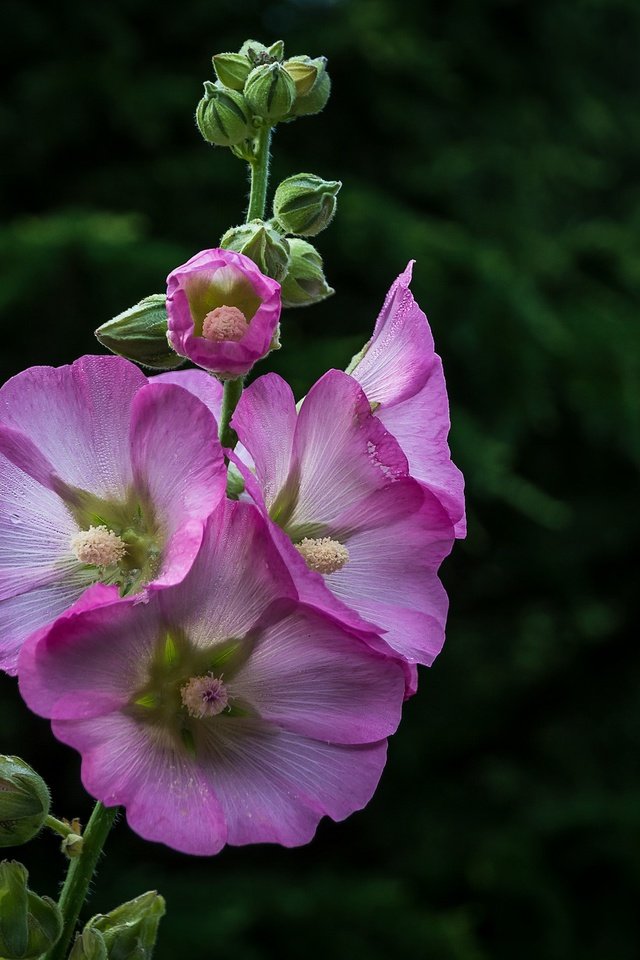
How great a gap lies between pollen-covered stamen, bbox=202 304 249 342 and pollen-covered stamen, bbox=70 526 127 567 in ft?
0.57

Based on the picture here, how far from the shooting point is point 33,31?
368 centimetres

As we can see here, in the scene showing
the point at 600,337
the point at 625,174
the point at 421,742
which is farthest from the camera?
the point at 625,174

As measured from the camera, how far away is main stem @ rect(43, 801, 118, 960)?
38.2 inches

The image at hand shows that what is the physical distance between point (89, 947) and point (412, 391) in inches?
20.2

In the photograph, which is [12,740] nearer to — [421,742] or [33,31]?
[421,742]

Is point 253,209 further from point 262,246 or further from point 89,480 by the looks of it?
point 89,480

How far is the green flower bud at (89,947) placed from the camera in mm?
937

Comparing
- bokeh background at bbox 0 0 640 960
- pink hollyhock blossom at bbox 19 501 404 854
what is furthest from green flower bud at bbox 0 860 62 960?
bokeh background at bbox 0 0 640 960

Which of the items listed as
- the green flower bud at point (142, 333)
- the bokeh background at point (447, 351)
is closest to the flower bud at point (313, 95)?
the green flower bud at point (142, 333)

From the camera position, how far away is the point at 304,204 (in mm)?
1081

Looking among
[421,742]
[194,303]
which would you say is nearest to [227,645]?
[194,303]

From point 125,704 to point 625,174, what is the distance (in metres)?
6.50

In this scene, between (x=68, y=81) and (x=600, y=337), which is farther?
(x=600, y=337)

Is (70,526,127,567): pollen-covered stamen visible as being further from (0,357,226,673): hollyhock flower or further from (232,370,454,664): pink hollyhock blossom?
(232,370,454,664): pink hollyhock blossom
